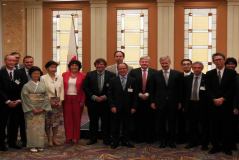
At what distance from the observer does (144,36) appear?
31.8 ft

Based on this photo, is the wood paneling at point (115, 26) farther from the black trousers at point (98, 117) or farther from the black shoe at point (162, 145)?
the black shoe at point (162, 145)

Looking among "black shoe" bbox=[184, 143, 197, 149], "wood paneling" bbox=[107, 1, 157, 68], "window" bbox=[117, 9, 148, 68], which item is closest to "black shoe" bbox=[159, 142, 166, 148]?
"black shoe" bbox=[184, 143, 197, 149]

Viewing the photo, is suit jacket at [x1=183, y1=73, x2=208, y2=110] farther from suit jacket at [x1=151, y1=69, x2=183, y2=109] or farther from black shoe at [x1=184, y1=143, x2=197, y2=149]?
black shoe at [x1=184, y1=143, x2=197, y2=149]

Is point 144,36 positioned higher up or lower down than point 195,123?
higher up

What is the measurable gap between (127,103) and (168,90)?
2.21 feet

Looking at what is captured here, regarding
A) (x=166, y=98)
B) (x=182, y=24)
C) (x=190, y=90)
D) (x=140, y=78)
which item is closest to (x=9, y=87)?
(x=140, y=78)

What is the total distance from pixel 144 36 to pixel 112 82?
386 cm

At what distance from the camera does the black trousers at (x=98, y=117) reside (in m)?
6.27

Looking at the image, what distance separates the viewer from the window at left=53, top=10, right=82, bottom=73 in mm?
9812

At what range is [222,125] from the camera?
557 cm

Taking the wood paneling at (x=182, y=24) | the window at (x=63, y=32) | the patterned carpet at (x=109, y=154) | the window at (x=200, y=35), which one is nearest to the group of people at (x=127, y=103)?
the patterned carpet at (x=109, y=154)

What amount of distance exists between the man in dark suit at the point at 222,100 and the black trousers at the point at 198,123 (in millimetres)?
266

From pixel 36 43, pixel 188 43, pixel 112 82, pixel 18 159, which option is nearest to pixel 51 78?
Result: pixel 112 82

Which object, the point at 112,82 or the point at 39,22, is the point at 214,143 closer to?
the point at 112,82
